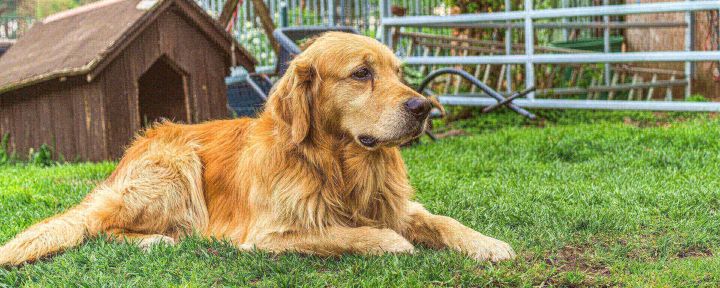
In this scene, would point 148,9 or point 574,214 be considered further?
point 148,9

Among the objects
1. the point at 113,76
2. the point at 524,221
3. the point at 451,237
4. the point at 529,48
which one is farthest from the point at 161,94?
the point at 451,237

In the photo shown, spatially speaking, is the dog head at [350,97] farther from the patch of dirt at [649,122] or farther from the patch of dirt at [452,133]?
the patch of dirt at [649,122]

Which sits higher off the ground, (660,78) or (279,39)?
(279,39)

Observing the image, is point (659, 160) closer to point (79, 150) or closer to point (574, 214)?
point (574, 214)

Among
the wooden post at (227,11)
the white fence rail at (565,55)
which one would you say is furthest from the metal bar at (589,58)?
the wooden post at (227,11)

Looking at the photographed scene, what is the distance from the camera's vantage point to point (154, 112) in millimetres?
9383

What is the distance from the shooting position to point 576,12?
9.59m

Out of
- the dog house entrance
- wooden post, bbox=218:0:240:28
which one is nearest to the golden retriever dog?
the dog house entrance

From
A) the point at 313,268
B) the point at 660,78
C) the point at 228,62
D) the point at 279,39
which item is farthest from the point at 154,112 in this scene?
the point at 660,78

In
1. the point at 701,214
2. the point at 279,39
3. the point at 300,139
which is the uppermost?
the point at 279,39

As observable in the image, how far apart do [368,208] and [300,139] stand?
483 mm

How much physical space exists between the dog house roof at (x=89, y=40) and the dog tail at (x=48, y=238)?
3.83 m

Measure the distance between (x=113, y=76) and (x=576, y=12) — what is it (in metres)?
5.34

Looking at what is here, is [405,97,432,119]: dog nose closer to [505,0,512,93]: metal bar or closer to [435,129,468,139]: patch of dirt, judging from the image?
[435,129,468,139]: patch of dirt
